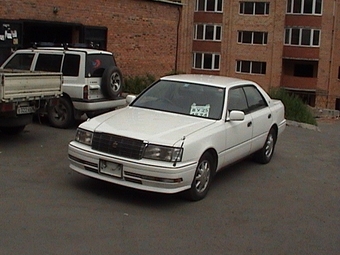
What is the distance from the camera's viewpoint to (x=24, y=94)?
30.9 feet

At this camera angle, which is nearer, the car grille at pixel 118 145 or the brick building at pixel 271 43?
the car grille at pixel 118 145

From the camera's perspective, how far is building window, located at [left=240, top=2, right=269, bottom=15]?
45.4 m

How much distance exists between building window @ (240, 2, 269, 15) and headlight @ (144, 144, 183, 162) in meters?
40.8

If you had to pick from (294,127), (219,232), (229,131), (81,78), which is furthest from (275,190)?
(294,127)

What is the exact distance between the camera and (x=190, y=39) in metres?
48.2

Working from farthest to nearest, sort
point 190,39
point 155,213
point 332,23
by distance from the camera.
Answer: point 190,39 → point 332,23 → point 155,213

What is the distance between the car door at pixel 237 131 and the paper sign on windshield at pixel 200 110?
0.32 metres

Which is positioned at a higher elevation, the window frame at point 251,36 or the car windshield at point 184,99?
the window frame at point 251,36

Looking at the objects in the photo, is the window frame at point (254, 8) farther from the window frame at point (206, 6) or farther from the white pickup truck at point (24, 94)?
the white pickup truck at point (24, 94)

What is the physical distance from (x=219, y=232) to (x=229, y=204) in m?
1.18

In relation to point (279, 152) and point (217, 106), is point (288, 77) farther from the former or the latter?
point (217, 106)

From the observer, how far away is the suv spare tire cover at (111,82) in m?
11.9

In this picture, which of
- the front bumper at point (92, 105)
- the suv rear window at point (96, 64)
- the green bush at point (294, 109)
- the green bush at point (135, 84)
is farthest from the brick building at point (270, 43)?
the front bumper at point (92, 105)

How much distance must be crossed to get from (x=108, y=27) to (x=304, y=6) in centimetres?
2842
